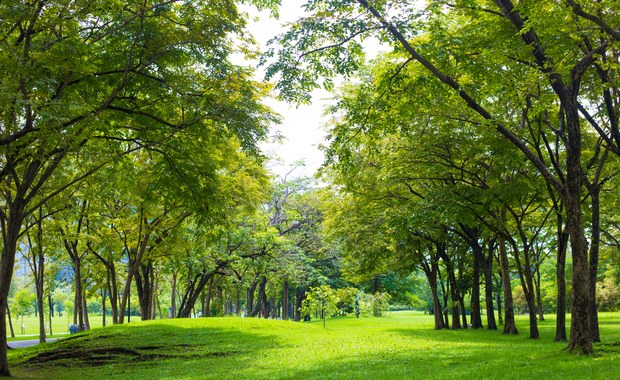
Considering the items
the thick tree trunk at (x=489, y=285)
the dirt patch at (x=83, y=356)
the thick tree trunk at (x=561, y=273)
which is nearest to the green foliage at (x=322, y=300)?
the thick tree trunk at (x=489, y=285)

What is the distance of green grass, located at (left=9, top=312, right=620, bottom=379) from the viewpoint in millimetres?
9766

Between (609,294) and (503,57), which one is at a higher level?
(503,57)

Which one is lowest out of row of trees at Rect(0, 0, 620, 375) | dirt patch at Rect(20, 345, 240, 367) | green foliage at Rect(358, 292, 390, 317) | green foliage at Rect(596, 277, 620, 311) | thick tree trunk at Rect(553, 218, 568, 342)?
green foliage at Rect(596, 277, 620, 311)

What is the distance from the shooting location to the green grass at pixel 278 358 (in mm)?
9766

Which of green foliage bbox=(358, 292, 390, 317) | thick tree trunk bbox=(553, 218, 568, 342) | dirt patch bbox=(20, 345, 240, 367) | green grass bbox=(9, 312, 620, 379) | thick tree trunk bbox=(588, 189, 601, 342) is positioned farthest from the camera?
green foliage bbox=(358, 292, 390, 317)

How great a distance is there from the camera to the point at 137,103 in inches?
559

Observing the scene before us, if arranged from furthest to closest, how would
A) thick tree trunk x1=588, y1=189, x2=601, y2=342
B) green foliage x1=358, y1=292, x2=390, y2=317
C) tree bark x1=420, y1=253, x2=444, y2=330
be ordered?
green foliage x1=358, y1=292, x2=390, y2=317 < tree bark x1=420, y1=253, x2=444, y2=330 < thick tree trunk x1=588, y1=189, x2=601, y2=342

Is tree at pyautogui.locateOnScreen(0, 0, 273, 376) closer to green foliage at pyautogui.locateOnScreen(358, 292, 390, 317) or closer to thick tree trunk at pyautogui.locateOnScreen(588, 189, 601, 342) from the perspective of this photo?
thick tree trunk at pyautogui.locateOnScreen(588, 189, 601, 342)

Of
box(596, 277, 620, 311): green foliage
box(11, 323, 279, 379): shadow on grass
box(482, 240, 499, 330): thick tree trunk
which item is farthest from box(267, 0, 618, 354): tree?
box(596, 277, 620, 311): green foliage

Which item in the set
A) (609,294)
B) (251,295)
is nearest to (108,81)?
(251,295)

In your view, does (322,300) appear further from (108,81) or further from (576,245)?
(576,245)

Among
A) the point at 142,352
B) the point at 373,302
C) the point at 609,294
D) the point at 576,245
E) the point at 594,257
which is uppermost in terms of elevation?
the point at 576,245

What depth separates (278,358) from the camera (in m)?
14.0

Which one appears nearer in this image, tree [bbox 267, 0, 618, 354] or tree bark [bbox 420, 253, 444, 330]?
tree [bbox 267, 0, 618, 354]
